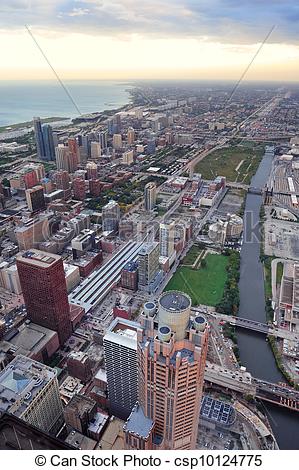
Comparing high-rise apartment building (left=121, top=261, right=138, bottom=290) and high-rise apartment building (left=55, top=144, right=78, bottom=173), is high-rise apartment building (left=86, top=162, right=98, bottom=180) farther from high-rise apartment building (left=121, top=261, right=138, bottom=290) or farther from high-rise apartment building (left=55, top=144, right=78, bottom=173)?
high-rise apartment building (left=121, top=261, right=138, bottom=290)

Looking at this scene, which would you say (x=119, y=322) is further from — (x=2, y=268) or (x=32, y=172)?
(x=32, y=172)

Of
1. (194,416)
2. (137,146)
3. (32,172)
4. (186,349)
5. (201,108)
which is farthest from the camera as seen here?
(201,108)

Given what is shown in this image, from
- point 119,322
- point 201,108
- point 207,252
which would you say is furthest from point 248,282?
point 201,108

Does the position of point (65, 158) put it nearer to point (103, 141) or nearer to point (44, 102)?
point (103, 141)

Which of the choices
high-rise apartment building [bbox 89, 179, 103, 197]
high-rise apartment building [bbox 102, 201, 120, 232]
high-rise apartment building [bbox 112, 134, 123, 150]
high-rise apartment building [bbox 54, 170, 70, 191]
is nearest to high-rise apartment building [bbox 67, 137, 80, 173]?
high-rise apartment building [bbox 54, 170, 70, 191]

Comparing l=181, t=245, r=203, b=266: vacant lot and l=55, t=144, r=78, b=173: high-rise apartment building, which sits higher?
l=55, t=144, r=78, b=173: high-rise apartment building

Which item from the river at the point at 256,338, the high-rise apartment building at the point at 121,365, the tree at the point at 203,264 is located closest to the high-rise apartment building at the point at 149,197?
the river at the point at 256,338
